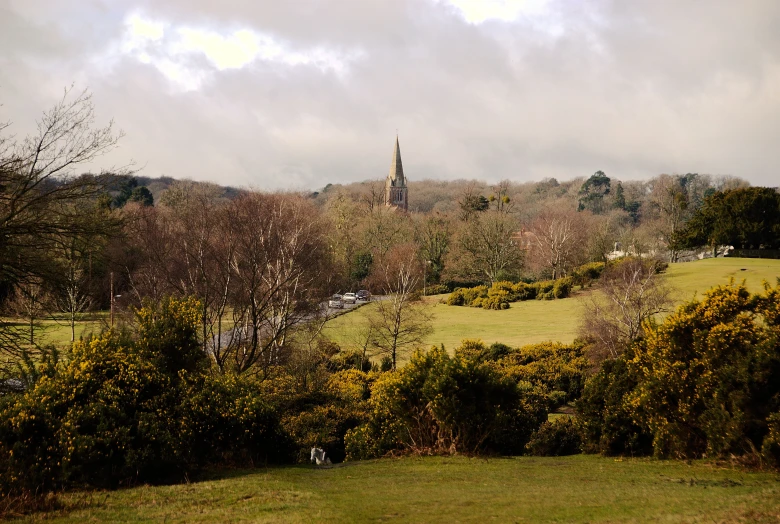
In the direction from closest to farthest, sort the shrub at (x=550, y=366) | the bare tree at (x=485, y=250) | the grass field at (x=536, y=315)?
the shrub at (x=550, y=366) < the grass field at (x=536, y=315) < the bare tree at (x=485, y=250)

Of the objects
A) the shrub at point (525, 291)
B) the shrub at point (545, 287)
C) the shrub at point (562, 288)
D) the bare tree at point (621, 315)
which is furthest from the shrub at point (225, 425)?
the shrub at point (545, 287)

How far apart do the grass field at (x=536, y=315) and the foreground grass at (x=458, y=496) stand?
2661 centimetres

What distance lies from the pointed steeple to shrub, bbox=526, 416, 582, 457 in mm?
126913

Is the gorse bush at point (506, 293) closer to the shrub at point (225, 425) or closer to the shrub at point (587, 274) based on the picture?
the shrub at point (587, 274)

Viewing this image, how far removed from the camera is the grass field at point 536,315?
4034cm

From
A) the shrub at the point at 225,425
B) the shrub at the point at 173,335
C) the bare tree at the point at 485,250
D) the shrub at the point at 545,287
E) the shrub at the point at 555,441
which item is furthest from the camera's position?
the bare tree at the point at 485,250

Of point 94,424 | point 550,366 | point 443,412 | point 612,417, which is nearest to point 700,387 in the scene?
point 612,417

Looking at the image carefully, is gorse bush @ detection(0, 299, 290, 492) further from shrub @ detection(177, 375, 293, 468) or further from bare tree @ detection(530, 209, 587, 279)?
bare tree @ detection(530, 209, 587, 279)

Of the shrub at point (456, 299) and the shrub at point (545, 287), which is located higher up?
the shrub at point (545, 287)

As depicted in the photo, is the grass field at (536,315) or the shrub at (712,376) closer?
the shrub at (712,376)

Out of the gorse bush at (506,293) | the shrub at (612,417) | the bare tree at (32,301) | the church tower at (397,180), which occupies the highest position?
the church tower at (397,180)

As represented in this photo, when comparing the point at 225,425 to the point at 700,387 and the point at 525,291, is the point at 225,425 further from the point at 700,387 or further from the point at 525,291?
the point at 525,291

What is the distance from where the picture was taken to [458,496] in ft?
28.0

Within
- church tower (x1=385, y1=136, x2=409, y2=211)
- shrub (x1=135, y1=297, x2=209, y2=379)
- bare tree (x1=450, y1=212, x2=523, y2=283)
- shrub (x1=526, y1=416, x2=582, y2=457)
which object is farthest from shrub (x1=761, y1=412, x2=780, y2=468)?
church tower (x1=385, y1=136, x2=409, y2=211)
